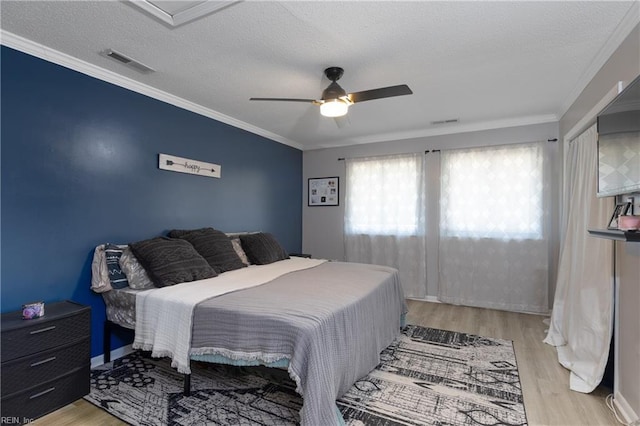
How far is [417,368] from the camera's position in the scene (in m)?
2.60

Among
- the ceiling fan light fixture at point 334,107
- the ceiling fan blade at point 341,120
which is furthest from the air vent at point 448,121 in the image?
the ceiling fan light fixture at point 334,107

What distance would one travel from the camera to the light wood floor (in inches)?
76.9

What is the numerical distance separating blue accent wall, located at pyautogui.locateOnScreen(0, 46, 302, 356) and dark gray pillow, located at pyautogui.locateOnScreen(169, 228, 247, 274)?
0.91ft

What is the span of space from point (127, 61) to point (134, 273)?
172 centimetres

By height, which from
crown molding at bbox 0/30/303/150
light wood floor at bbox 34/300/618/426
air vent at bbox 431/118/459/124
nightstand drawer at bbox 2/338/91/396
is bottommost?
light wood floor at bbox 34/300/618/426

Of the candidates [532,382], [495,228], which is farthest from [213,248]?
[495,228]

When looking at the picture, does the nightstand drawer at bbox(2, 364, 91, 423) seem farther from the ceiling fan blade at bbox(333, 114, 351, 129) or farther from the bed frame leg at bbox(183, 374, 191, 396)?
the ceiling fan blade at bbox(333, 114, 351, 129)

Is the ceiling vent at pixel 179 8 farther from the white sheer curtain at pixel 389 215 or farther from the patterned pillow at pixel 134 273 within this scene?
the white sheer curtain at pixel 389 215

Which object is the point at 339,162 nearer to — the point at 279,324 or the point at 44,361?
the point at 279,324

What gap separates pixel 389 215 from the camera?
15.9 feet

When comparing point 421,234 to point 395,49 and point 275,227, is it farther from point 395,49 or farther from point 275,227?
point 395,49

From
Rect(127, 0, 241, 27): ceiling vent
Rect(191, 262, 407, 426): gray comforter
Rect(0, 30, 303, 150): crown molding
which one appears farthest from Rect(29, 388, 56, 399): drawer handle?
Rect(127, 0, 241, 27): ceiling vent

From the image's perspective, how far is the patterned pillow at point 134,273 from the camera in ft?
8.50

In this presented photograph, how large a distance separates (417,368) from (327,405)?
3.90ft
